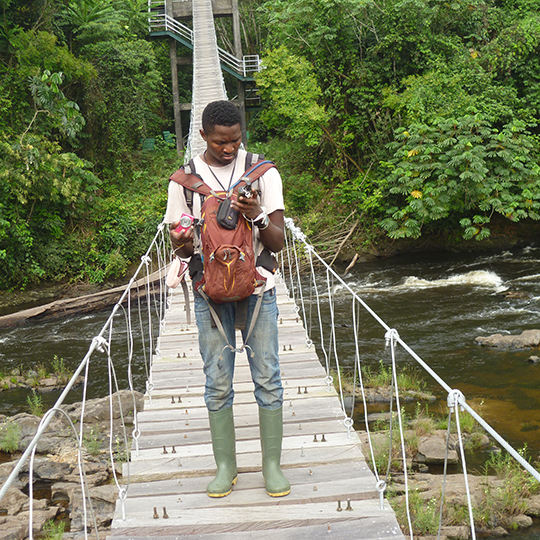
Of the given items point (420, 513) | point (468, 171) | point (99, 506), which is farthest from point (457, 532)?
point (468, 171)

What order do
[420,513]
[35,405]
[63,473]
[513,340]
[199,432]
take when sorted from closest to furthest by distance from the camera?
1. [199,432]
2. [420,513]
3. [63,473]
4. [35,405]
5. [513,340]

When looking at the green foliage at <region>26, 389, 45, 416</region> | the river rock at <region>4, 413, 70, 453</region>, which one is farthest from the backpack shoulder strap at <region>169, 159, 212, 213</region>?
the green foliage at <region>26, 389, 45, 416</region>

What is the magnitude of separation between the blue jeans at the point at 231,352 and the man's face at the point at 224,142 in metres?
0.47

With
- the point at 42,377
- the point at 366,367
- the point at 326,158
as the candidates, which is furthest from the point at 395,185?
the point at 42,377

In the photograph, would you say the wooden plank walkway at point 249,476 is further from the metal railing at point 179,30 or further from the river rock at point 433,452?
the metal railing at point 179,30

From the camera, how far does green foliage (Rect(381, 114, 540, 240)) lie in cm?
882

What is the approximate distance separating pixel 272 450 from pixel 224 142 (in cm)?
104

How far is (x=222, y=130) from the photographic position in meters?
1.66

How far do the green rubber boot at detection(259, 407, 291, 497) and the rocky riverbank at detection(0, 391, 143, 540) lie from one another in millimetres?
965

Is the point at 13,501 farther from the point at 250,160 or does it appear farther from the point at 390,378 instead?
the point at 390,378

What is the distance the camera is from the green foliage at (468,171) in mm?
8820

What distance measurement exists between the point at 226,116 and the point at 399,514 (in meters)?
2.57

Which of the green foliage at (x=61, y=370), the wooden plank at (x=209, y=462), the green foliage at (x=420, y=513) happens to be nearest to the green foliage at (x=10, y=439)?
the green foliage at (x=61, y=370)

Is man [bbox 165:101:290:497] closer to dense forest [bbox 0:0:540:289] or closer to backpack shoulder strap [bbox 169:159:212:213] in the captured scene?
backpack shoulder strap [bbox 169:159:212:213]
